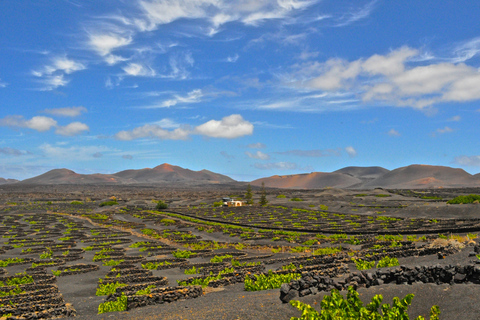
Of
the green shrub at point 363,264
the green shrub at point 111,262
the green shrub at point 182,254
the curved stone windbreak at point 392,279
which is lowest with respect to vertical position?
the green shrub at point 111,262

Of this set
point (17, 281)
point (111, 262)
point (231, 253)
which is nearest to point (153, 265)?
point (111, 262)

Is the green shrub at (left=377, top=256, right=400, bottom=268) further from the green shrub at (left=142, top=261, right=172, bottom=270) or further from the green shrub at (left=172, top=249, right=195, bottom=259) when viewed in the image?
the green shrub at (left=172, top=249, right=195, bottom=259)

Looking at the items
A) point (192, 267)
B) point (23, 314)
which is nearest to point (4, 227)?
point (192, 267)

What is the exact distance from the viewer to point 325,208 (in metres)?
101

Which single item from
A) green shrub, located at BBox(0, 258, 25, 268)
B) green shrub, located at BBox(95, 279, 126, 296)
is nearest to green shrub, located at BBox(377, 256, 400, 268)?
green shrub, located at BBox(95, 279, 126, 296)

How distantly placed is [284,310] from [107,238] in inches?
1806

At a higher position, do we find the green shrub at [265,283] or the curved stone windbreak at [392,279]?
the curved stone windbreak at [392,279]

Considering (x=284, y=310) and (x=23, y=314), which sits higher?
(x=284, y=310)

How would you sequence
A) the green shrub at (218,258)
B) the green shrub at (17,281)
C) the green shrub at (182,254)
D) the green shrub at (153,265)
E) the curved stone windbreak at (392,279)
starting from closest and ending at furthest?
1. the curved stone windbreak at (392,279)
2. the green shrub at (17,281)
3. the green shrub at (153,265)
4. the green shrub at (218,258)
5. the green shrub at (182,254)

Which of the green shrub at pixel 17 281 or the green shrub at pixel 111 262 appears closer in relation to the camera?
the green shrub at pixel 17 281

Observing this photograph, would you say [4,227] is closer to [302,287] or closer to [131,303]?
[131,303]

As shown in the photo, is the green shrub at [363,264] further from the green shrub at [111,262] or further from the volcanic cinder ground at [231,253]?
the green shrub at [111,262]

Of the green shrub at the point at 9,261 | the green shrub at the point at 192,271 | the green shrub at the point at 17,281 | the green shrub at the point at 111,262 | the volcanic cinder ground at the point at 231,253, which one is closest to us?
the volcanic cinder ground at the point at 231,253

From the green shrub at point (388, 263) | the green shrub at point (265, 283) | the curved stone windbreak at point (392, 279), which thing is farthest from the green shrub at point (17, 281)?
the green shrub at point (388, 263)
